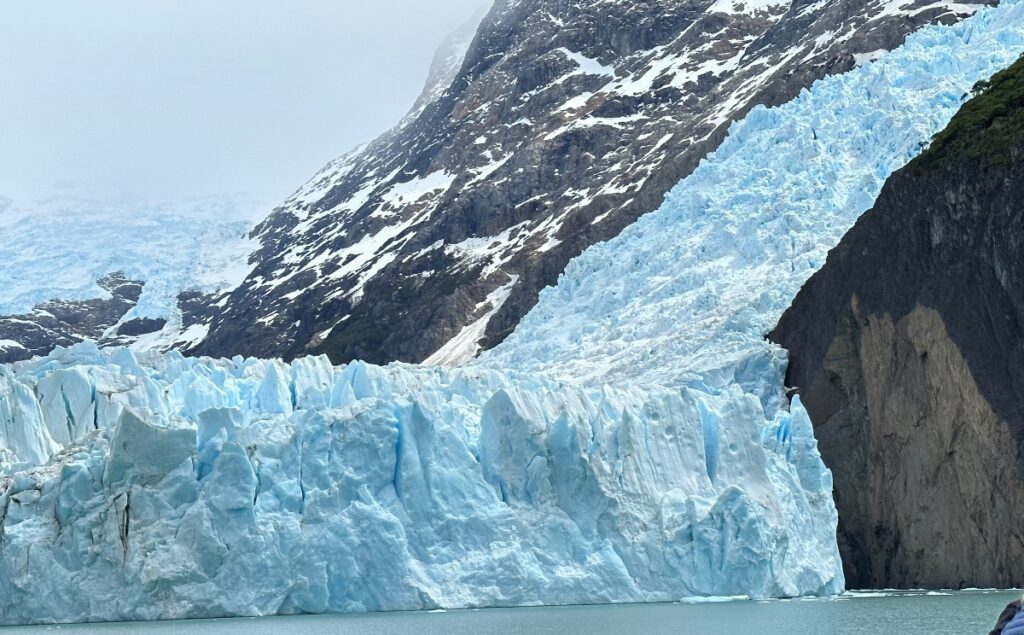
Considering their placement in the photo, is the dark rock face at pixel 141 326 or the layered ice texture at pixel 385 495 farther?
the dark rock face at pixel 141 326

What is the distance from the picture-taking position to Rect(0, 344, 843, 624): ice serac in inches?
1077

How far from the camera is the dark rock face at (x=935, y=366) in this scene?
114 ft

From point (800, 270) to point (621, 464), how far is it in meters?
17.6

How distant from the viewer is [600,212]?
252 feet

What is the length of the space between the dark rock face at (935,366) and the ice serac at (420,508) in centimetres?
472

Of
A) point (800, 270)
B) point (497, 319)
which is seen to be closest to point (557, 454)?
point (800, 270)

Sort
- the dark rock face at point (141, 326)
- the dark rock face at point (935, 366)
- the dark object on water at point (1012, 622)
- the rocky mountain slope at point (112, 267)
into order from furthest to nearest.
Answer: the dark rock face at point (141, 326)
the rocky mountain slope at point (112, 267)
the dark rock face at point (935, 366)
the dark object on water at point (1012, 622)

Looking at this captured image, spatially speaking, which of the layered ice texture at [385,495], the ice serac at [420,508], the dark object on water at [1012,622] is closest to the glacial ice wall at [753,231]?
the layered ice texture at [385,495]

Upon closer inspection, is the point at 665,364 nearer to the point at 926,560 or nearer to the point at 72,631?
the point at 926,560

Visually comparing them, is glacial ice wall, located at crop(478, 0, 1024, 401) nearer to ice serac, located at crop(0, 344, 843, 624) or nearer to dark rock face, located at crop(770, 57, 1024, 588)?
dark rock face, located at crop(770, 57, 1024, 588)

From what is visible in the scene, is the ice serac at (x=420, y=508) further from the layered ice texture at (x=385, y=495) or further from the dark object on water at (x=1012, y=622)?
the dark object on water at (x=1012, y=622)

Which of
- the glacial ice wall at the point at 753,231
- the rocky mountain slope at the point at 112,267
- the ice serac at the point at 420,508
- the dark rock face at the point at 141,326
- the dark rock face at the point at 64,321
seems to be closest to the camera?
the ice serac at the point at 420,508

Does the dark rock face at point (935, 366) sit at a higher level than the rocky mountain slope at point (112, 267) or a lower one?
lower

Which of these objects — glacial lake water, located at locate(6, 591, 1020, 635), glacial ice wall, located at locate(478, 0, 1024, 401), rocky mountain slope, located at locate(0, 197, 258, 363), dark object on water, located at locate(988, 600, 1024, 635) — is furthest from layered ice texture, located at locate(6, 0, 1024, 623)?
rocky mountain slope, located at locate(0, 197, 258, 363)
